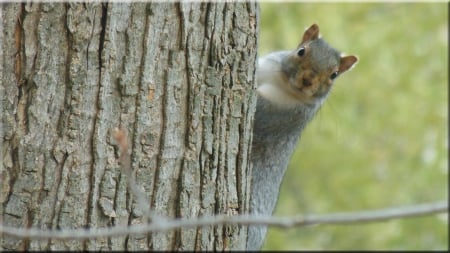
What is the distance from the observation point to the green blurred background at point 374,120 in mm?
5672

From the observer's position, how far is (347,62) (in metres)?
3.86

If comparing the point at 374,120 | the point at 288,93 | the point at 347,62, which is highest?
the point at 374,120

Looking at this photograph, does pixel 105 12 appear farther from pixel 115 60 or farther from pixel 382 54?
pixel 382 54

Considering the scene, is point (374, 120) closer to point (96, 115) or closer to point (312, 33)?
point (312, 33)

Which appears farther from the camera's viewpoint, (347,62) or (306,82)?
(347,62)

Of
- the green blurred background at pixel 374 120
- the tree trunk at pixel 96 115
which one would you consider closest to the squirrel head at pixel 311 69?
the tree trunk at pixel 96 115

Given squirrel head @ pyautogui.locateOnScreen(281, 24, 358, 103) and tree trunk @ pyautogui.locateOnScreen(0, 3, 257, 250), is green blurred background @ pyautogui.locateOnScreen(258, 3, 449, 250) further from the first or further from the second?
tree trunk @ pyautogui.locateOnScreen(0, 3, 257, 250)

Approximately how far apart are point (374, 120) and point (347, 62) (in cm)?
257

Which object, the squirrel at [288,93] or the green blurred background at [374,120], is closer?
the squirrel at [288,93]

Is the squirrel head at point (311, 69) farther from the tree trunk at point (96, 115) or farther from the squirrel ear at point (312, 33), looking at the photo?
the tree trunk at point (96, 115)

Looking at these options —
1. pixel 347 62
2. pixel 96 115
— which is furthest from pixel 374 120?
pixel 96 115

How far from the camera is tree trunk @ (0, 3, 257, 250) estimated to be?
2.24 metres

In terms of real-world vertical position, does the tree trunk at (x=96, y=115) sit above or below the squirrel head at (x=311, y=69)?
below

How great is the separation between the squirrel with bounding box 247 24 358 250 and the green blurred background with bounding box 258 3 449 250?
1.71 meters
